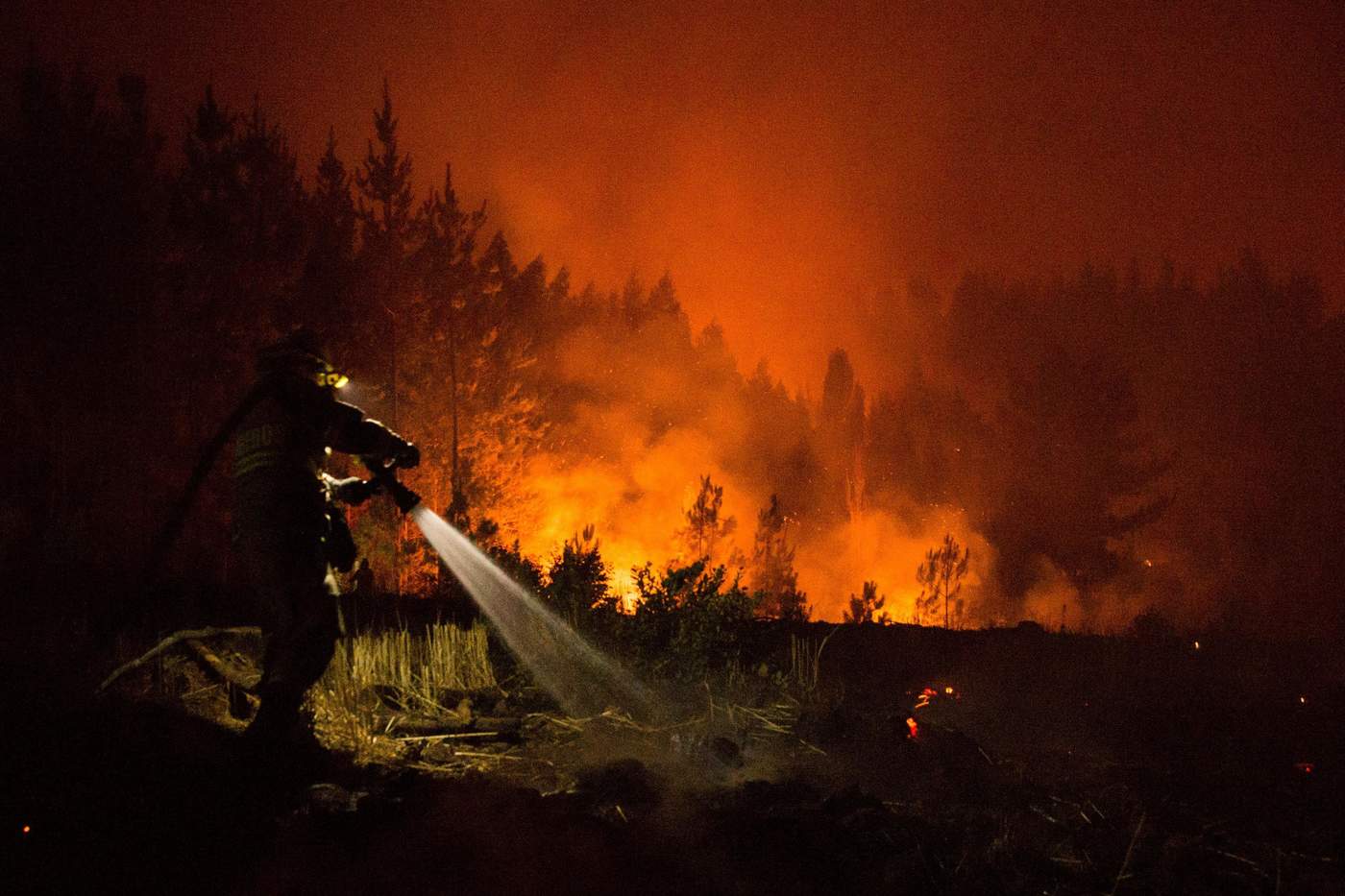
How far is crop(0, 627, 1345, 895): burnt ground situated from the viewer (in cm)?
415

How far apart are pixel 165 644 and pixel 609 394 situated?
1421 inches

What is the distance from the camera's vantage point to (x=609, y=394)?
4191 cm

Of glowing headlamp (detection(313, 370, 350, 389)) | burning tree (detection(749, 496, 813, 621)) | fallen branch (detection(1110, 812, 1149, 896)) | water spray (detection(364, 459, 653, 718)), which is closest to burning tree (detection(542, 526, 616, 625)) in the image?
water spray (detection(364, 459, 653, 718))

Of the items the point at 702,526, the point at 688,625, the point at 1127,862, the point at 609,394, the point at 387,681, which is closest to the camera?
the point at 1127,862

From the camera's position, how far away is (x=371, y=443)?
528 centimetres

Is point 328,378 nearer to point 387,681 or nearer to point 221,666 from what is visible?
point 221,666

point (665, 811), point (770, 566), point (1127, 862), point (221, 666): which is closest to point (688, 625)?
point (665, 811)

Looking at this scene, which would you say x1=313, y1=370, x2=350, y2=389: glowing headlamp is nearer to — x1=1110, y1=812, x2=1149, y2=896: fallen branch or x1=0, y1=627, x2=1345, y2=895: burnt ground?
x1=0, y1=627, x2=1345, y2=895: burnt ground

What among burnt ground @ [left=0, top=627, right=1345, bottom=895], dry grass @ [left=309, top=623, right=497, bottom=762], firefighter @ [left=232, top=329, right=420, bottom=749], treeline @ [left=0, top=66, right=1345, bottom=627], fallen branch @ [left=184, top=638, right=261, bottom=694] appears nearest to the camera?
burnt ground @ [left=0, top=627, right=1345, bottom=895]

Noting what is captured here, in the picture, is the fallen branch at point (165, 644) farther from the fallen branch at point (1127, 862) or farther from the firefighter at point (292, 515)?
the fallen branch at point (1127, 862)

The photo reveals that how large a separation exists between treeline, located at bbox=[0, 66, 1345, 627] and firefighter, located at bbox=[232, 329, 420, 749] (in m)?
4.19

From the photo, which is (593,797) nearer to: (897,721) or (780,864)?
(780,864)

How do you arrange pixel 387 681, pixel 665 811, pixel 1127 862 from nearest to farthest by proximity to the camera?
pixel 1127 862 < pixel 665 811 < pixel 387 681

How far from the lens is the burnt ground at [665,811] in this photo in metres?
4.15
